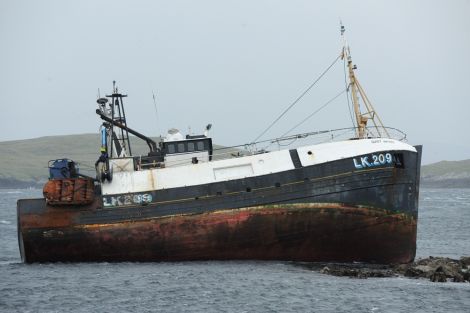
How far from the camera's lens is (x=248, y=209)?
1273 inches

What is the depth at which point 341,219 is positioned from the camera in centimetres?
3216

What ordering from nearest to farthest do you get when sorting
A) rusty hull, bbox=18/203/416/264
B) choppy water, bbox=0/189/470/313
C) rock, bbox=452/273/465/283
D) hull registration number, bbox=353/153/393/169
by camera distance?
1. choppy water, bbox=0/189/470/313
2. rock, bbox=452/273/465/283
3. hull registration number, bbox=353/153/393/169
4. rusty hull, bbox=18/203/416/264

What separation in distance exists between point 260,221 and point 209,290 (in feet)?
19.5

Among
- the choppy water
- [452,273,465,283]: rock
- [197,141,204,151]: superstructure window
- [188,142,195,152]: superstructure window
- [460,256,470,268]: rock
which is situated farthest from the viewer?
[197,141,204,151]: superstructure window

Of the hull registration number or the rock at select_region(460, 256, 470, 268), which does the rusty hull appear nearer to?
the hull registration number

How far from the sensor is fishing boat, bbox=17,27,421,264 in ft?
105

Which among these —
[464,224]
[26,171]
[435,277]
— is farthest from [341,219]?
[26,171]

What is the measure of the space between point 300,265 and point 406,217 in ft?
18.0

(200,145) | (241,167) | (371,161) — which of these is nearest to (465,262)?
(371,161)

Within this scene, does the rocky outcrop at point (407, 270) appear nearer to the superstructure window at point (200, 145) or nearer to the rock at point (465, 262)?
the rock at point (465, 262)

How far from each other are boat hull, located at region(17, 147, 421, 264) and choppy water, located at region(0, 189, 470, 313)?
851 mm

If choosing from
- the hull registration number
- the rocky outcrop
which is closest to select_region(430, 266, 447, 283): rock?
the rocky outcrop

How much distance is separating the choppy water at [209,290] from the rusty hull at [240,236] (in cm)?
73

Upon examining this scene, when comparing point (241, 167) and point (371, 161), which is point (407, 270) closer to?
point (371, 161)
